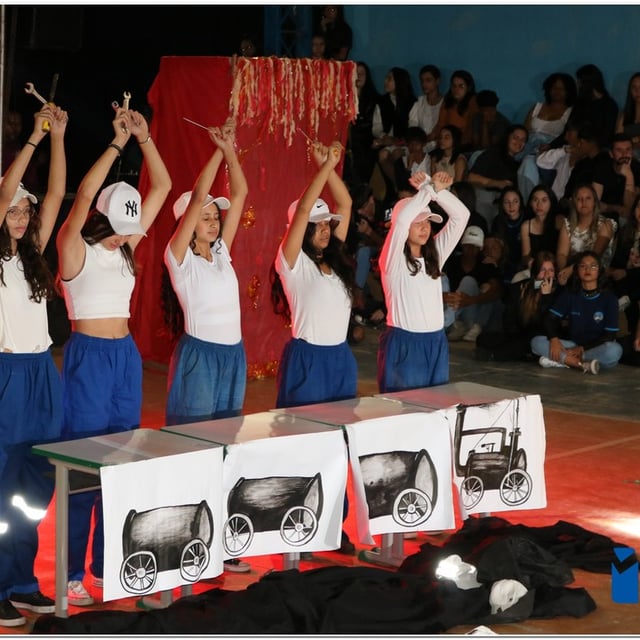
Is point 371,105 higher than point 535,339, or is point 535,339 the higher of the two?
point 371,105

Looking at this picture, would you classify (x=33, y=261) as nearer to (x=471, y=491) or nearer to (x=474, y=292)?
(x=471, y=491)

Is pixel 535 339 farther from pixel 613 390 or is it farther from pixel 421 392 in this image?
pixel 421 392

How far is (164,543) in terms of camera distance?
526cm

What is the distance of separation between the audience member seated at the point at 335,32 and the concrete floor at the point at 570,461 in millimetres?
3309

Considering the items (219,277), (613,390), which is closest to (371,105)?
(613,390)

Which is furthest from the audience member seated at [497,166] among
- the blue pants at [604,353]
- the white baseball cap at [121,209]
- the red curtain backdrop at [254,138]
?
the white baseball cap at [121,209]

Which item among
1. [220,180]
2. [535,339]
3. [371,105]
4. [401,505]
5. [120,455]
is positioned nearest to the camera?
[120,455]

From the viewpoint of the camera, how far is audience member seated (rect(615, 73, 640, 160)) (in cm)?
1267

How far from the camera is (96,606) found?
579 cm

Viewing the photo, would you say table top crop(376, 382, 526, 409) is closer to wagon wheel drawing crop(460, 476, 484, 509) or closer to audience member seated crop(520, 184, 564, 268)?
wagon wheel drawing crop(460, 476, 484, 509)

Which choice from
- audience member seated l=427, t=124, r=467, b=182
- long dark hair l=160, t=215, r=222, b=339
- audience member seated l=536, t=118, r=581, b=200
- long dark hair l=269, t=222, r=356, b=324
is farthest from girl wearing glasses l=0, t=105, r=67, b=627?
audience member seated l=427, t=124, r=467, b=182

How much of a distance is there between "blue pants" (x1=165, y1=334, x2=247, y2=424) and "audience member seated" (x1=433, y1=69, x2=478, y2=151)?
7.82 metres

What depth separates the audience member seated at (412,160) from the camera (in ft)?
45.2

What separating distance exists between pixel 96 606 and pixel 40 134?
2.04 meters
